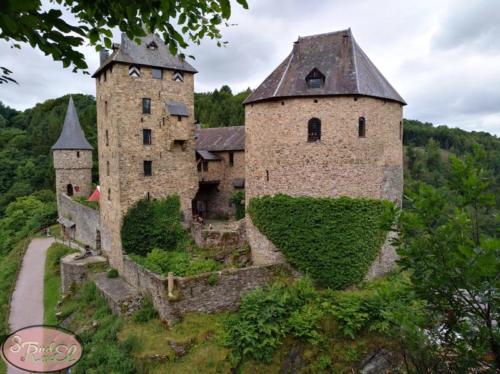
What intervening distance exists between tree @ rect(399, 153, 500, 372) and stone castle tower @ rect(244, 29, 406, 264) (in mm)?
11715

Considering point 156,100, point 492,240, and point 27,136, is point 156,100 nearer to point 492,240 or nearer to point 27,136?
point 492,240

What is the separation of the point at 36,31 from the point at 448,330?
18.6 ft

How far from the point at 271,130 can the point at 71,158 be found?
23649 mm

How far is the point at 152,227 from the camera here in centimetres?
2067

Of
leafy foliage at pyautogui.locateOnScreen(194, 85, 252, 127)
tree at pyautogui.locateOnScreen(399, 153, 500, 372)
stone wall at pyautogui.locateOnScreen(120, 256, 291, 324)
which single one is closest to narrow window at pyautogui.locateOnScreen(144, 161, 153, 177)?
stone wall at pyautogui.locateOnScreen(120, 256, 291, 324)

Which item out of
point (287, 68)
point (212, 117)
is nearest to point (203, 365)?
point (287, 68)

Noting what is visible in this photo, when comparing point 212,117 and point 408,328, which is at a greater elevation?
point 212,117

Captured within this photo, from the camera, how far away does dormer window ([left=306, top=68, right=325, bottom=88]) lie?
55.0 ft

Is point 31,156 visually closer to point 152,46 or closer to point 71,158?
point 71,158

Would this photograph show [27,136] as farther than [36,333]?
Yes

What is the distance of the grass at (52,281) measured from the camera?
2059cm

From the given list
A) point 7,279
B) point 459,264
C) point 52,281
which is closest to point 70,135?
point 7,279

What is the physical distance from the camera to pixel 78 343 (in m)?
4.45

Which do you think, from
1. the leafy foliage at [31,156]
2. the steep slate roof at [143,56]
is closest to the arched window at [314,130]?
the steep slate roof at [143,56]
